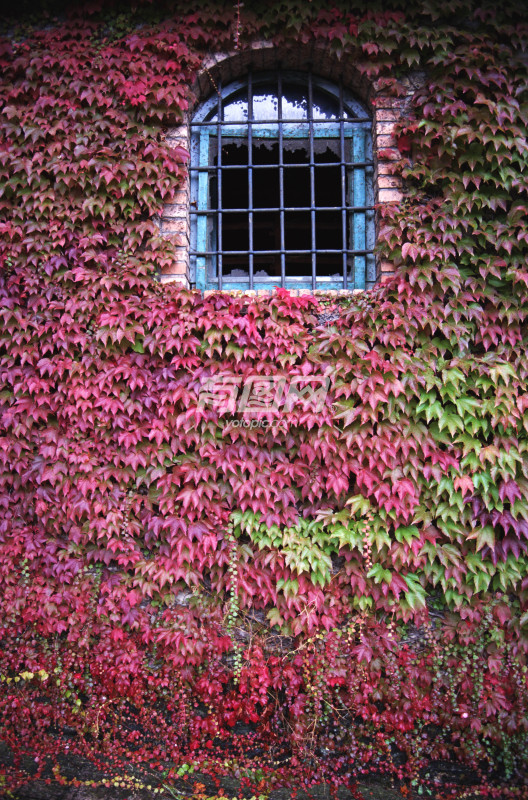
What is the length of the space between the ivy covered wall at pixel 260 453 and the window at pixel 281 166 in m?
0.30

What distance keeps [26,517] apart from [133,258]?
1.86m

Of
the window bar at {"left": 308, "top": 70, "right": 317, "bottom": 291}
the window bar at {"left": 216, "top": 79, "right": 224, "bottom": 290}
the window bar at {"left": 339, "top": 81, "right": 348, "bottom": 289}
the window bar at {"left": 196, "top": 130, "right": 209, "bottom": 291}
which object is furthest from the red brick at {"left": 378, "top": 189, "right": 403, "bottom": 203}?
the window bar at {"left": 196, "top": 130, "right": 209, "bottom": 291}

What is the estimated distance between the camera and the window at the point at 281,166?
3.52 metres

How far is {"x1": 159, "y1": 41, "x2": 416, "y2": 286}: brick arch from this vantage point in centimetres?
332

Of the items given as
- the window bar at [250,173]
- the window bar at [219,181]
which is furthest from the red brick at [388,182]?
the window bar at [219,181]

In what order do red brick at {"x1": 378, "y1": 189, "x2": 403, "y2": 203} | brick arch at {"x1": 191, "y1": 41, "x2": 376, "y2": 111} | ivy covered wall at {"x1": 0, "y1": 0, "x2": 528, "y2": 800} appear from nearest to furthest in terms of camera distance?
ivy covered wall at {"x1": 0, "y1": 0, "x2": 528, "y2": 800}, red brick at {"x1": 378, "y1": 189, "x2": 403, "y2": 203}, brick arch at {"x1": 191, "y1": 41, "x2": 376, "y2": 111}

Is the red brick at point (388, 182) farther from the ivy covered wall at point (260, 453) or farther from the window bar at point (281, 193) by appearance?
the window bar at point (281, 193)

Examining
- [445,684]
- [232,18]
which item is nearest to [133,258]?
[232,18]

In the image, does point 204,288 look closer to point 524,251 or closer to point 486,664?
point 524,251

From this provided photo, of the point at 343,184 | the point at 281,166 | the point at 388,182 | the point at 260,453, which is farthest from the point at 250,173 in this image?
the point at 260,453

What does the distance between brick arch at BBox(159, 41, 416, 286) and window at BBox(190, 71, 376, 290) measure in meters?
0.07

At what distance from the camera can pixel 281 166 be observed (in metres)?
3.49

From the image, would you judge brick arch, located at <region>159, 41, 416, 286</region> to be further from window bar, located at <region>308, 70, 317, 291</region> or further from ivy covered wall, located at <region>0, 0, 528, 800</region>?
window bar, located at <region>308, 70, 317, 291</region>

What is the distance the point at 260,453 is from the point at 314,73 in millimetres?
2805
